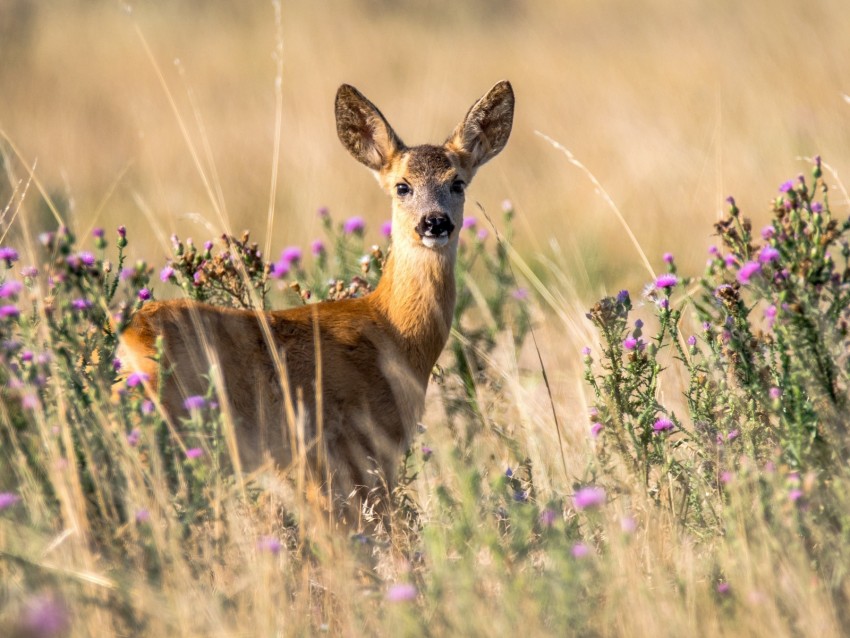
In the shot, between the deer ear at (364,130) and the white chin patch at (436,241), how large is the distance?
695mm

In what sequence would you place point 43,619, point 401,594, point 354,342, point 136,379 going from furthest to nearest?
1. point 354,342
2. point 136,379
3. point 401,594
4. point 43,619

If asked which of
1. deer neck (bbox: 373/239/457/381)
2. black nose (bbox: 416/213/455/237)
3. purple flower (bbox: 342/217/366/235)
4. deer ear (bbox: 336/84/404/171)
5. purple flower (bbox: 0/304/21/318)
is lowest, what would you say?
purple flower (bbox: 0/304/21/318)

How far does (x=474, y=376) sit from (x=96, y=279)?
2278 millimetres

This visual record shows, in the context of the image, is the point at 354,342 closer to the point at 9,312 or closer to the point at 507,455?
the point at 507,455

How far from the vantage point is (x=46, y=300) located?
4.49 meters

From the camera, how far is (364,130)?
19.7 ft

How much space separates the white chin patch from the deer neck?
89 millimetres

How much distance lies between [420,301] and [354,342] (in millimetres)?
421

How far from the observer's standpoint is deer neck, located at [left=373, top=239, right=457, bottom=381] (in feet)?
17.8

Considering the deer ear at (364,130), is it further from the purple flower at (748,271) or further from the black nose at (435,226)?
the purple flower at (748,271)

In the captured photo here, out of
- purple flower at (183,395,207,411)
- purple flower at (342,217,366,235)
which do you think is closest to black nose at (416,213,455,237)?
purple flower at (342,217,366,235)

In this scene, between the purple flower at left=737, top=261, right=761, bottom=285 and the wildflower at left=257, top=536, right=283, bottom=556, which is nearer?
the wildflower at left=257, top=536, right=283, bottom=556

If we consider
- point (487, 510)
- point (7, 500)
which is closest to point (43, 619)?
point (7, 500)

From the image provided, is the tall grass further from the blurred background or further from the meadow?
the blurred background
